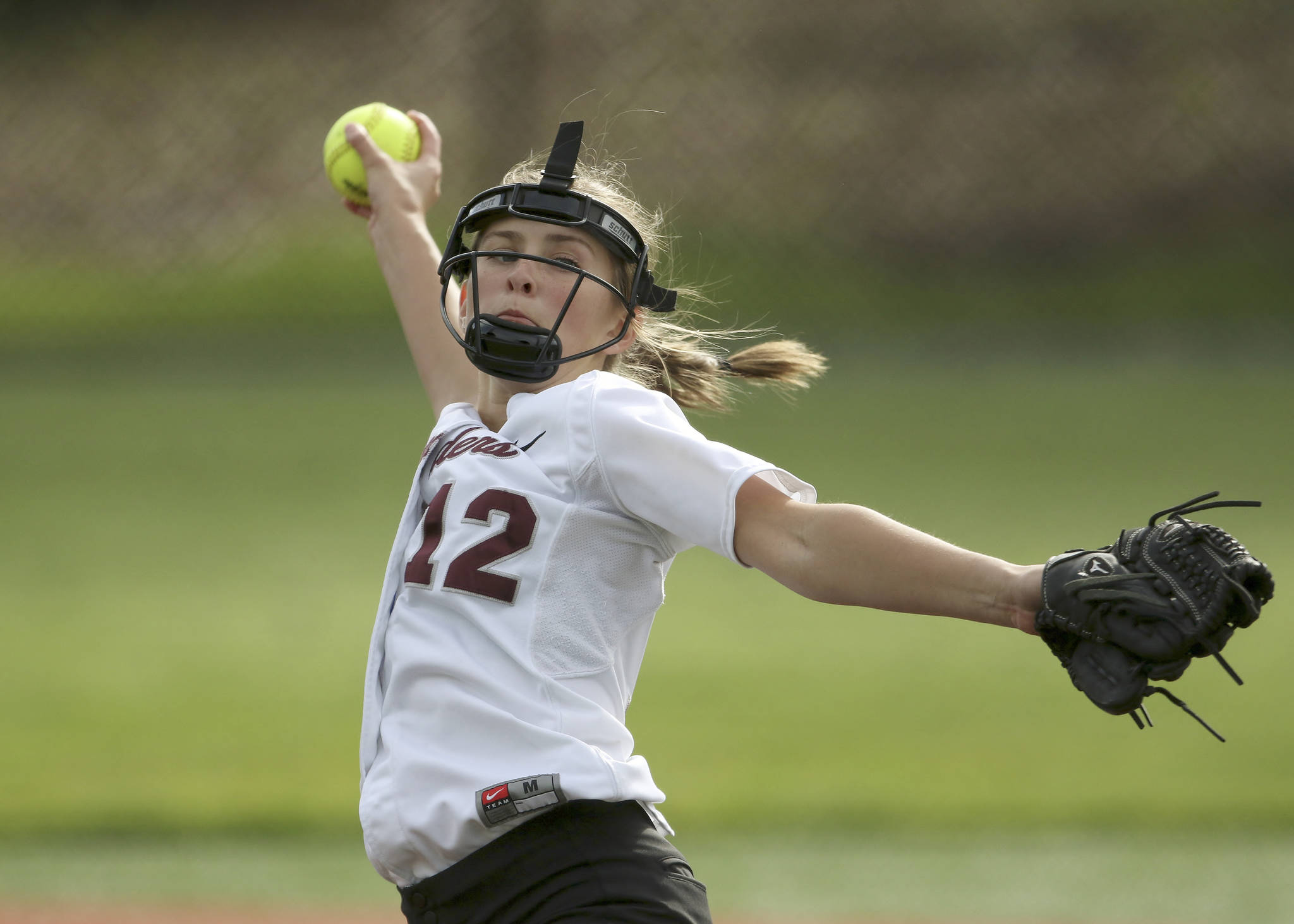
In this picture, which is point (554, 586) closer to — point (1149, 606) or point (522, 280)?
point (522, 280)

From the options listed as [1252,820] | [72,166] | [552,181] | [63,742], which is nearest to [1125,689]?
[552,181]

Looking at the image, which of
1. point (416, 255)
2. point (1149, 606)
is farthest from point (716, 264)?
point (1149, 606)

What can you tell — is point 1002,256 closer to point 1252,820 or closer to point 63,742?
point 1252,820

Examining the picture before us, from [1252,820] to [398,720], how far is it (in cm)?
435

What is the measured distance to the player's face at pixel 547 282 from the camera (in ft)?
7.37

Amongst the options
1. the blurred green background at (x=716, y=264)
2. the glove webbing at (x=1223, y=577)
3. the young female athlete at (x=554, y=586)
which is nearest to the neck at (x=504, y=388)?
the young female athlete at (x=554, y=586)

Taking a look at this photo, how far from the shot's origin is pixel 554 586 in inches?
81.0

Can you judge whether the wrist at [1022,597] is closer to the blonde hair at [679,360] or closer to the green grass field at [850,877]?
the blonde hair at [679,360]

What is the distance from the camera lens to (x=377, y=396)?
1273 cm

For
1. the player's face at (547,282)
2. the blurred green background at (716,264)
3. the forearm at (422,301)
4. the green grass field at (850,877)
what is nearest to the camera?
the player's face at (547,282)

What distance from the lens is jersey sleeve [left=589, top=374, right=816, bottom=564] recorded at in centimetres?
189

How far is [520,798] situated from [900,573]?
0.61 metres

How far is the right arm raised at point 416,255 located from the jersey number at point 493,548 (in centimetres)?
63

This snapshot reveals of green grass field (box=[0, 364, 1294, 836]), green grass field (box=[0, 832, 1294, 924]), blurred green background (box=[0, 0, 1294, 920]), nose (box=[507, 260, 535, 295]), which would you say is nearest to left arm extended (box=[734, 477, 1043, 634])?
nose (box=[507, 260, 535, 295])
